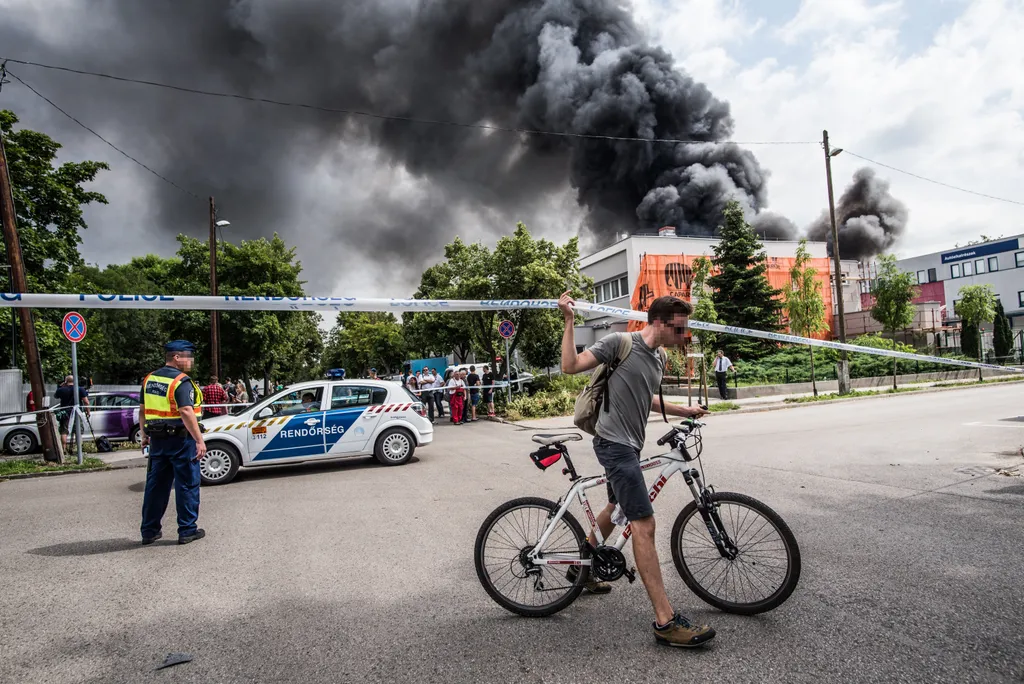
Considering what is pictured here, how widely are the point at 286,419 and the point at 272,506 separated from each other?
257 centimetres

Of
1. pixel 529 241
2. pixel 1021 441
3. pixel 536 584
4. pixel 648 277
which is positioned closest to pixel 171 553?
pixel 536 584

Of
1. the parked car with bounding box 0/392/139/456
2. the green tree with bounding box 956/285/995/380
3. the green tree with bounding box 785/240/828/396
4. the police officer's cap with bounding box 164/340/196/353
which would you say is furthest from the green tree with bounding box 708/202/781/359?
the police officer's cap with bounding box 164/340/196/353

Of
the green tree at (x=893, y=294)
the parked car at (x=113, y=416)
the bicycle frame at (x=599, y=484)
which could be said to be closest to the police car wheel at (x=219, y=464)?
the bicycle frame at (x=599, y=484)

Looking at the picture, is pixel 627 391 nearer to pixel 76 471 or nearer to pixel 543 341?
pixel 76 471

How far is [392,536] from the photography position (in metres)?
5.87

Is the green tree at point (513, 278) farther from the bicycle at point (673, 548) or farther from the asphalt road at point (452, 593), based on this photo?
the bicycle at point (673, 548)

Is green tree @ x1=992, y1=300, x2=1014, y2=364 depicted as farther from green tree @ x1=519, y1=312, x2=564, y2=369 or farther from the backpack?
the backpack

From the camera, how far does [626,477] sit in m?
3.39

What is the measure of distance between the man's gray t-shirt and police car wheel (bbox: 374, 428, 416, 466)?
25.3 feet

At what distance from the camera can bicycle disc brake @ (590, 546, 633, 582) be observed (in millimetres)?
3658

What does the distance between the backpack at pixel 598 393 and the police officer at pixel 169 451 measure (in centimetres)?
406

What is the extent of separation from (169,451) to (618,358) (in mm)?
4671

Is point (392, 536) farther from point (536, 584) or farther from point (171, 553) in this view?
point (536, 584)

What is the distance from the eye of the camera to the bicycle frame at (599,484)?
3.65 m
